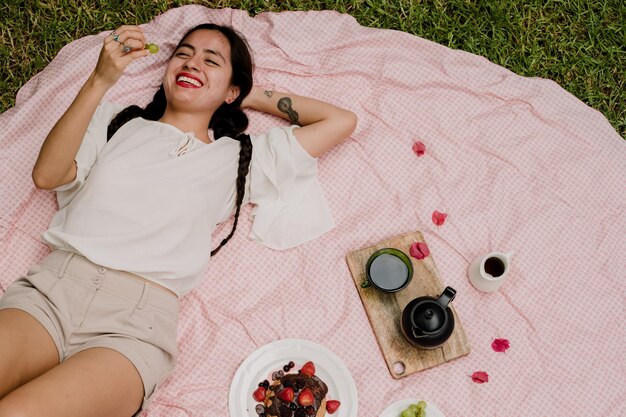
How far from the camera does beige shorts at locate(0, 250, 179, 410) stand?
2.38 metres

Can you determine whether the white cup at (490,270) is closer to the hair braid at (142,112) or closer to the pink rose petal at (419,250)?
the pink rose petal at (419,250)

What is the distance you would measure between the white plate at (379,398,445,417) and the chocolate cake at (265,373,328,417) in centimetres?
27

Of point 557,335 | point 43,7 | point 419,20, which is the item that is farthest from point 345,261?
point 43,7

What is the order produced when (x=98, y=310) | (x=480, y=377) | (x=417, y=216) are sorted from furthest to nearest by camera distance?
1. (x=417, y=216)
2. (x=480, y=377)
3. (x=98, y=310)

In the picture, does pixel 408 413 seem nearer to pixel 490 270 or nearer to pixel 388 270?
pixel 388 270

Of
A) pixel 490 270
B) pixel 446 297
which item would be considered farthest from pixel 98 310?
pixel 490 270

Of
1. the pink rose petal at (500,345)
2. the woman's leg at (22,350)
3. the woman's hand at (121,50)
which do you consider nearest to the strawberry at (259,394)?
the woman's leg at (22,350)

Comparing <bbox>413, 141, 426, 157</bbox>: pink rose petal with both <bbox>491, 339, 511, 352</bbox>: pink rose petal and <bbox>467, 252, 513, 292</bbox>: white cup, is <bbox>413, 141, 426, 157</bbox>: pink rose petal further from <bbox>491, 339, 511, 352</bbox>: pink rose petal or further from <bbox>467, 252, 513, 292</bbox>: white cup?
<bbox>491, 339, 511, 352</bbox>: pink rose petal

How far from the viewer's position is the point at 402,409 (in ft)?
8.59

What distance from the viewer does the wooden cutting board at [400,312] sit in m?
2.70

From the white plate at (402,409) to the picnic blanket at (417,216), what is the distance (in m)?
0.06

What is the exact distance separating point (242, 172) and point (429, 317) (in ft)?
3.30

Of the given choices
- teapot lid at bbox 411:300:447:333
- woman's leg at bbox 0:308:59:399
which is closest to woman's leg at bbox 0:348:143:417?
woman's leg at bbox 0:308:59:399

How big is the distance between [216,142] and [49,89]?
895mm
